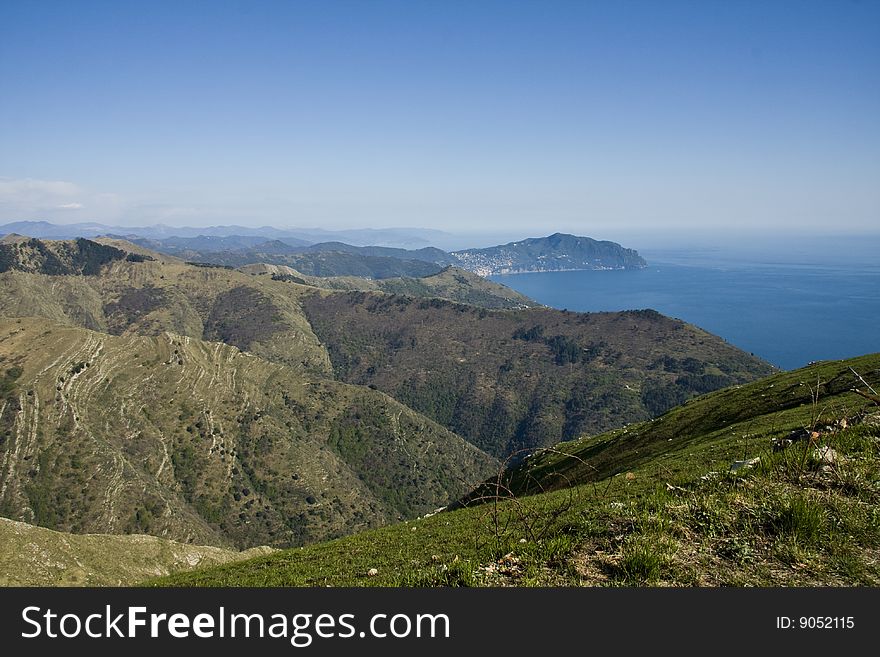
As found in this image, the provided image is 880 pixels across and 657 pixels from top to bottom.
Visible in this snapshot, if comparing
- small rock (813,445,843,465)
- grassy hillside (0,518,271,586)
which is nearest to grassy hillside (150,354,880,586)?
small rock (813,445,843,465)

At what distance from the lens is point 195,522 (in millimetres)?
150125

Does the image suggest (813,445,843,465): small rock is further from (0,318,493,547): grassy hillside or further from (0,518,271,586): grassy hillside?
(0,318,493,547): grassy hillside

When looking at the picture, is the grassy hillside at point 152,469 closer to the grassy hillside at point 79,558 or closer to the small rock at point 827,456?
the grassy hillside at point 79,558

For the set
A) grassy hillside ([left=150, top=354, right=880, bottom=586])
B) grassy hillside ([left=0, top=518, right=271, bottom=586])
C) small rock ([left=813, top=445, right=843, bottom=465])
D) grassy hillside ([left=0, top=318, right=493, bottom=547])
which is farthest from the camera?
grassy hillside ([left=0, top=318, right=493, bottom=547])

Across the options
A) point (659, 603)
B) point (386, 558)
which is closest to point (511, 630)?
point (659, 603)

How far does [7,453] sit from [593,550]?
20794 cm

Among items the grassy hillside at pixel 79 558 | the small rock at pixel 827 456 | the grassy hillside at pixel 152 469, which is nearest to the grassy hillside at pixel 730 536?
the small rock at pixel 827 456

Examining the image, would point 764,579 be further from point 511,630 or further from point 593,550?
point 511,630

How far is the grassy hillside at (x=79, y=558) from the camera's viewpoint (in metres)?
31.4

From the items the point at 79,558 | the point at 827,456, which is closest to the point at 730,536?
the point at 827,456

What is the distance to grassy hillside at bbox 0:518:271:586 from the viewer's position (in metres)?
31.4

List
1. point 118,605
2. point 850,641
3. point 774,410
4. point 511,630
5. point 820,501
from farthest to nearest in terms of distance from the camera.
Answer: point 774,410 < point 820,501 < point 118,605 < point 511,630 < point 850,641

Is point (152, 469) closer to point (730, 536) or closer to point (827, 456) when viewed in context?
point (730, 536)

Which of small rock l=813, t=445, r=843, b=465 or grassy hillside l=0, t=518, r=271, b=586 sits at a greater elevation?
small rock l=813, t=445, r=843, b=465
